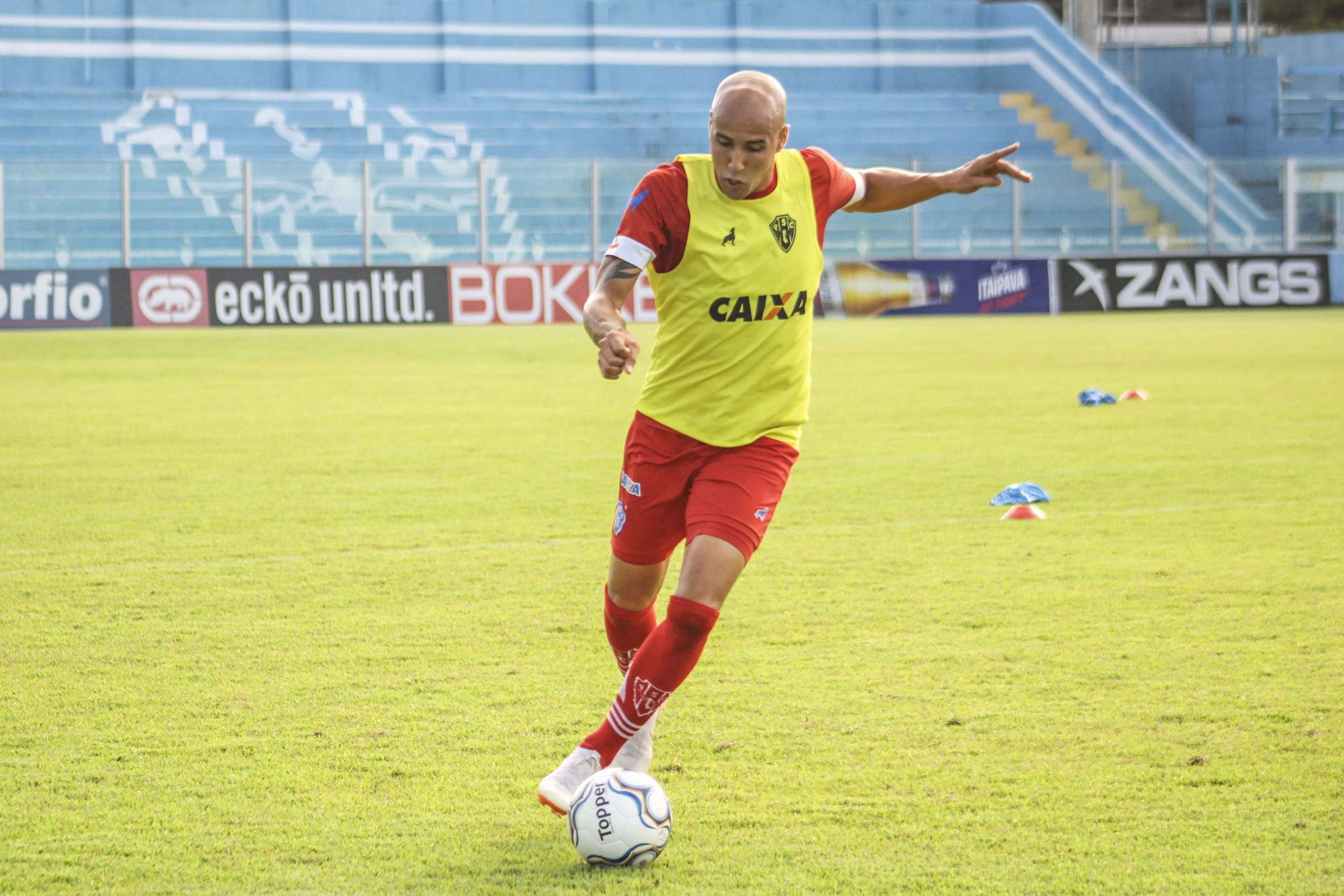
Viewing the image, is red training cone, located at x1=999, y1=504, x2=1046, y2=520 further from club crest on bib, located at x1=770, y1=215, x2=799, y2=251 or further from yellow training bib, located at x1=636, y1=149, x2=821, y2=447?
club crest on bib, located at x1=770, y1=215, x2=799, y2=251

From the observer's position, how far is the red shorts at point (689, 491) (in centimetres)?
420

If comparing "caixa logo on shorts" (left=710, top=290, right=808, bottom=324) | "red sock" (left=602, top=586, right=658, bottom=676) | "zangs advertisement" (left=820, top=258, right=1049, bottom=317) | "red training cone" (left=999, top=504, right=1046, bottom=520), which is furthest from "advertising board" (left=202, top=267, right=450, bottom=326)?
"caixa logo on shorts" (left=710, top=290, right=808, bottom=324)

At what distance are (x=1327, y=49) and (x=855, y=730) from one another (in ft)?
140

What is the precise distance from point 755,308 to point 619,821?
1375 mm

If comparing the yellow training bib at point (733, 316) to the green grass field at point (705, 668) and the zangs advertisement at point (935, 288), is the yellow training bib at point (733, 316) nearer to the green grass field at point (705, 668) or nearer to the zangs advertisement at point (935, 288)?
the green grass field at point (705, 668)

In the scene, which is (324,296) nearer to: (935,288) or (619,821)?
(935,288)

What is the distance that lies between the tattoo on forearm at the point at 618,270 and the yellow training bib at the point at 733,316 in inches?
6.9

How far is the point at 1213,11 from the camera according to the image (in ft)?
146

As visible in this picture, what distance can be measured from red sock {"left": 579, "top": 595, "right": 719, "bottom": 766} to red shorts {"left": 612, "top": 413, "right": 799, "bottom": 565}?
0.70ft

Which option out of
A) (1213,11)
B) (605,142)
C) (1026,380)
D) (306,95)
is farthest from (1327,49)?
(1026,380)

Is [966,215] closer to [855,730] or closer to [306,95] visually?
[306,95]

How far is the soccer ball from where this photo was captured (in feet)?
12.5

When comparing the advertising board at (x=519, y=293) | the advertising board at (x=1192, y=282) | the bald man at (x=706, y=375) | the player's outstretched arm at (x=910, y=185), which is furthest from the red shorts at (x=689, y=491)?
the advertising board at (x=1192, y=282)

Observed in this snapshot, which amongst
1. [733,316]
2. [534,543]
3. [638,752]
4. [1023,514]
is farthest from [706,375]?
[1023,514]
